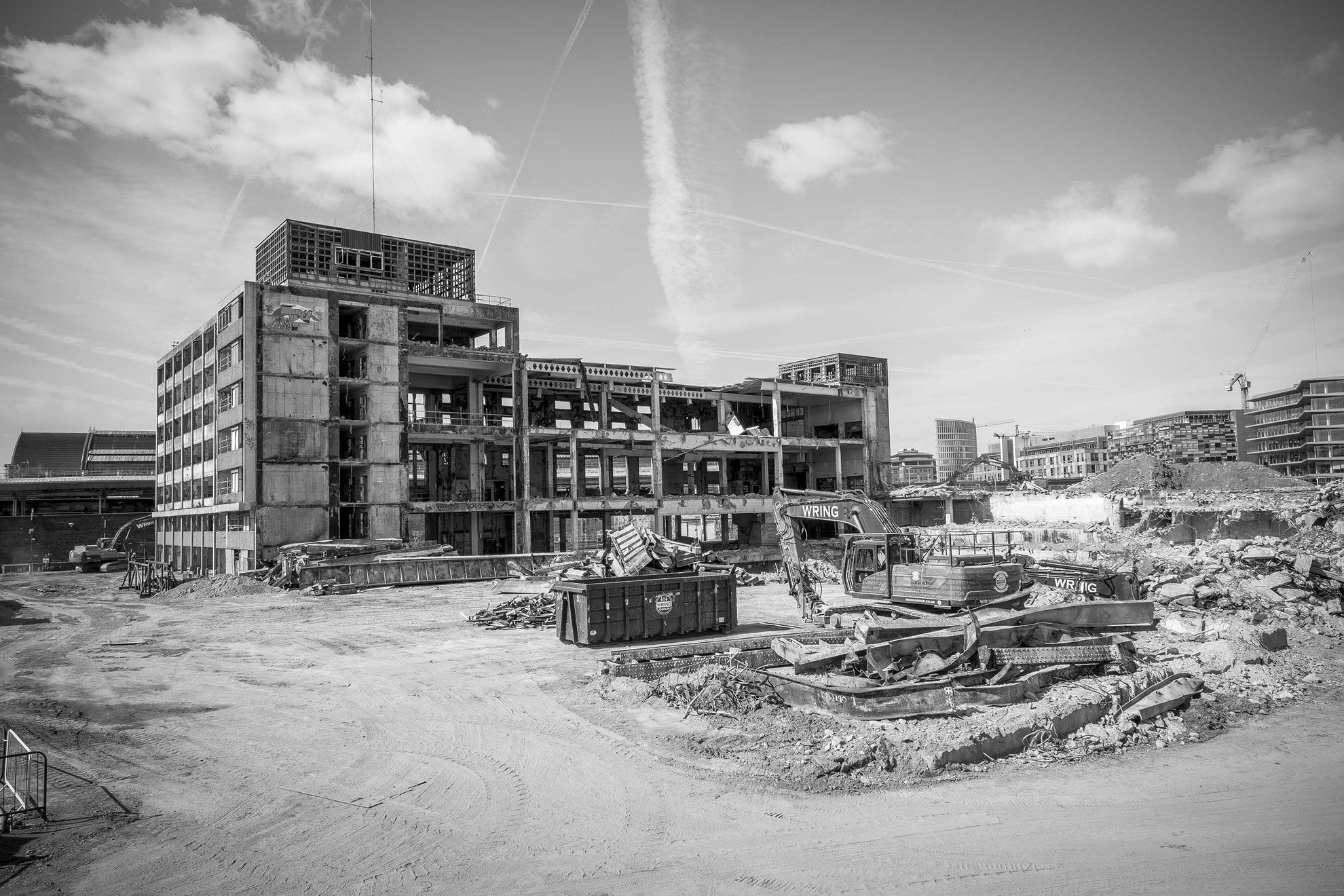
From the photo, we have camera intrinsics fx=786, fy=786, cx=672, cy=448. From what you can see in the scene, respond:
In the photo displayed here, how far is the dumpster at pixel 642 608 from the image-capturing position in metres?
17.0

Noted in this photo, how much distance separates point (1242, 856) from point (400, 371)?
3894cm

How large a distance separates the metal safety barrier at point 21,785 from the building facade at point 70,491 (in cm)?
5724

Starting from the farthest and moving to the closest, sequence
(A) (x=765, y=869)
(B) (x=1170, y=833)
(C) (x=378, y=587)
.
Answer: (C) (x=378, y=587) → (B) (x=1170, y=833) → (A) (x=765, y=869)

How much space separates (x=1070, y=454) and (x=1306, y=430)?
4182cm

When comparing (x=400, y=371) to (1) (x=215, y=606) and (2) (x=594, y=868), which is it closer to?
(1) (x=215, y=606)

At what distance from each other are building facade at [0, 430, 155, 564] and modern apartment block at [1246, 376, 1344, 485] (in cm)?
9990

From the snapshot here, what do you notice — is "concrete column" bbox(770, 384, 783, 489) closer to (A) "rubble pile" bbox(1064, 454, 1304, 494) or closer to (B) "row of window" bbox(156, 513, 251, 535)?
(A) "rubble pile" bbox(1064, 454, 1304, 494)

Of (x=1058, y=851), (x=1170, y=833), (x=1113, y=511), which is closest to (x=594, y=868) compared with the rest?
(x=1058, y=851)

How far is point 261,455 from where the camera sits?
36.9 m

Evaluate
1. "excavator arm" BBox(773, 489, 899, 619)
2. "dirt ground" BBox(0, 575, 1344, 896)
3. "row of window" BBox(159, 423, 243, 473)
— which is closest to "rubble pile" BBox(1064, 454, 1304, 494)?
"excavator arm" BBox(773, 489, 899, 619)

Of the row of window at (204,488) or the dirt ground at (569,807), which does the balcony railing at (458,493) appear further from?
the dirt ground at (569,807)

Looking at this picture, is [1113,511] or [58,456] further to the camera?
[58,456]

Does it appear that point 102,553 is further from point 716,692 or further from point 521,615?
point 716,692

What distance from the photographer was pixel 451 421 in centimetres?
4750
